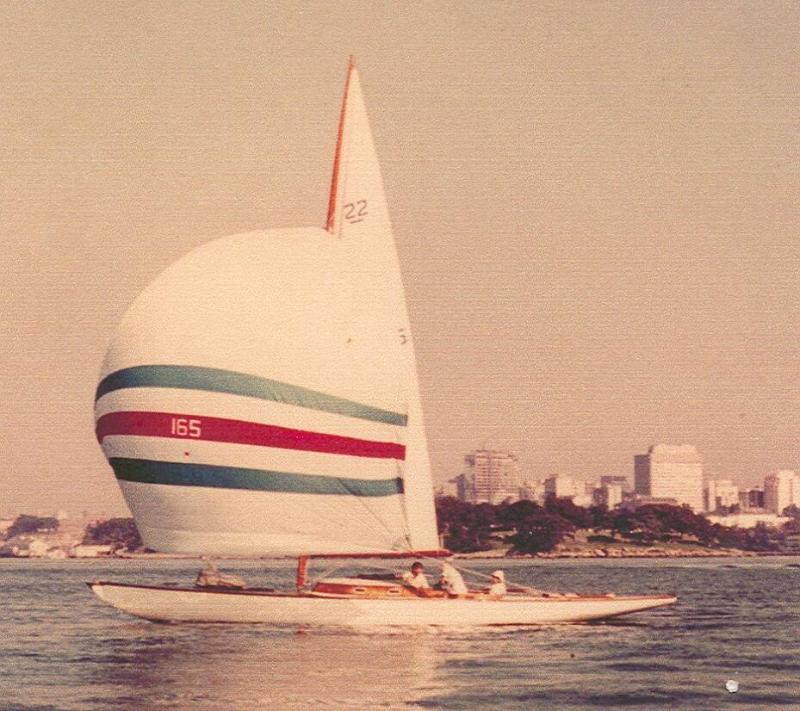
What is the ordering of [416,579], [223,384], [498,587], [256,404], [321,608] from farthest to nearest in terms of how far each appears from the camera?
1. [498,587]
2. [416,579]
3. [321,608]
4. [256,404]
5. [223,384]

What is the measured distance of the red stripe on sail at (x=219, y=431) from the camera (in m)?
44.5

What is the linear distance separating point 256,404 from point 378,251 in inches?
273

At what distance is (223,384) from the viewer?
1750 inches

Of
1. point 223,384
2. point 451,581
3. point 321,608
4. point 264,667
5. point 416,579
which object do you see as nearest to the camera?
point 264,667

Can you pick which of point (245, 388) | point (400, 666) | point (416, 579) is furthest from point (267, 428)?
point (400, 666)

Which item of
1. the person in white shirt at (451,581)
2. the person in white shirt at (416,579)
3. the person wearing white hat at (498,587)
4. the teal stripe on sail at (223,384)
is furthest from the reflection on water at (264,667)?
the teal stripe on sail at (223,384)

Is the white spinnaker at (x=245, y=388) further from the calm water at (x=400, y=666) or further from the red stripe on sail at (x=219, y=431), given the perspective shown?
the calm water at (x=400, y=666)

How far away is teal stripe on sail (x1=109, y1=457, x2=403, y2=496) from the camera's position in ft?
147

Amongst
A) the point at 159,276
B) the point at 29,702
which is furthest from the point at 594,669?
the point at 159,276

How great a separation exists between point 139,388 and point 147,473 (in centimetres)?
236

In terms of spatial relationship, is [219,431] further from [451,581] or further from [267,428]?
[451,581]

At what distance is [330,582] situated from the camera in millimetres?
46406

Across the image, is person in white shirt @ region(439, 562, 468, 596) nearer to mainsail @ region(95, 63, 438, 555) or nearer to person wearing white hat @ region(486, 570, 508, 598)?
person wearing white hat @ region(486, 570, 508, 598)

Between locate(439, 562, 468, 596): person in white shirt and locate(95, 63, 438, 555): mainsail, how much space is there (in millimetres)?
2024
